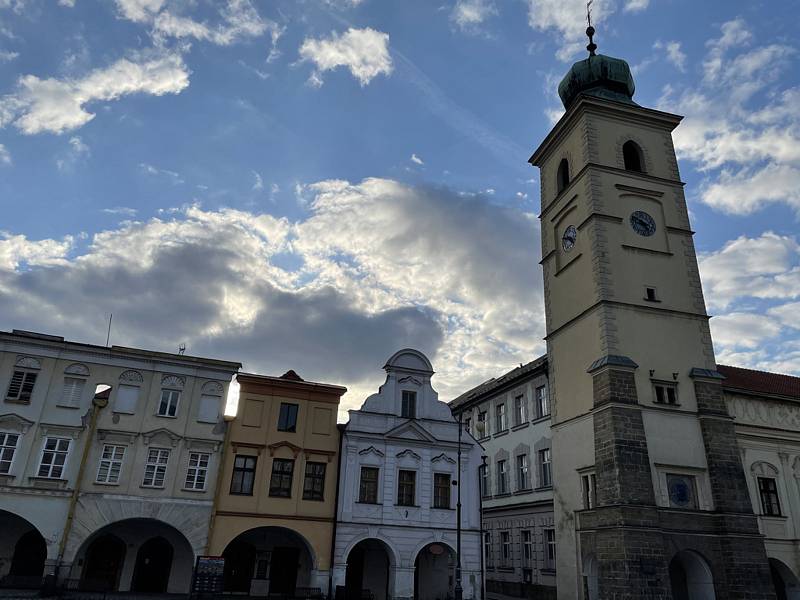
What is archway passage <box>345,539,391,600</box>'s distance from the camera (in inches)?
1169

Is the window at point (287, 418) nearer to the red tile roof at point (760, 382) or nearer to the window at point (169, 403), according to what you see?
the window at point (169, 403)

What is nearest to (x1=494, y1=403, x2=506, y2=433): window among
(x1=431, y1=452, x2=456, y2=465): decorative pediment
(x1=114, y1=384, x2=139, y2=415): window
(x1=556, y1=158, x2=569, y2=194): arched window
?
(x1=431, y1=452, x2=456, y2=465): decorative pediment

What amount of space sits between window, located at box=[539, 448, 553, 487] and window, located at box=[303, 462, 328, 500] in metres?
13.6

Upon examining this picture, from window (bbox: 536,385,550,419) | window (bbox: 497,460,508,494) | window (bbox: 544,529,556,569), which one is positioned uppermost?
window (bbox: 536,385,550,419)

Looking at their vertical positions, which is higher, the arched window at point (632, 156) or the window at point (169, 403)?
the arched window at point (632, 156)

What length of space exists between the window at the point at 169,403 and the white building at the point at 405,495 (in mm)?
7980

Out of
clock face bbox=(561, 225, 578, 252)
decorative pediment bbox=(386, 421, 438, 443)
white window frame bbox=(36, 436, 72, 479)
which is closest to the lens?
white window frame bbox=(36, 436, 72, 479)

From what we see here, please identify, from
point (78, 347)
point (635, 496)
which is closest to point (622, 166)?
point (635, 496)

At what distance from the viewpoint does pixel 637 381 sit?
92.8 feet

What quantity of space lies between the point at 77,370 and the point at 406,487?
52.9ft

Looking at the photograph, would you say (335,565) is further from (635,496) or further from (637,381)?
(637,381)

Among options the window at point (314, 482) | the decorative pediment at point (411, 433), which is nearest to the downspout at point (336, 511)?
the window at point (314, 482)

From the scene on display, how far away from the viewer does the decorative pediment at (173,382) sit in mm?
28228

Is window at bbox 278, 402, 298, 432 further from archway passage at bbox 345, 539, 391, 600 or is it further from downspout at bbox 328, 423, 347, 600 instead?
archway passage at bbox 345, 539, 391, 600
